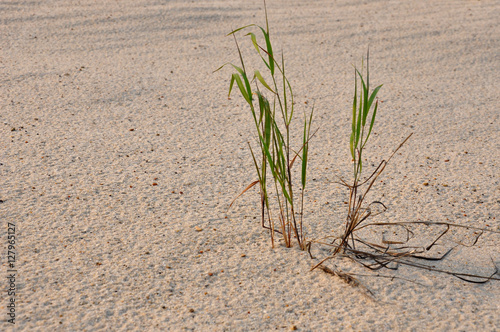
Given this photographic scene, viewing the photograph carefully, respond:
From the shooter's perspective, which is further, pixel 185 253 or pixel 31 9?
pixel 31 9

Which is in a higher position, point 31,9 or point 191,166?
point 31,9

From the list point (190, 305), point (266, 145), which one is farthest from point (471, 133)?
point (190, 305)

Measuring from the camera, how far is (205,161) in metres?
1.94

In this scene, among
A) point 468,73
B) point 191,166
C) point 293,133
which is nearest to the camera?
point 191,166

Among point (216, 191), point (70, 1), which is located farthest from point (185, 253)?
point (70, 1)

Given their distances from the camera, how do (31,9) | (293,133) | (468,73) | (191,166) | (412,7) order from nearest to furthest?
(191,166), (293,133), (468,73), (31,9), (412,7)

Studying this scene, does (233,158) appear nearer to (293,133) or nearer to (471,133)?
(293,133)

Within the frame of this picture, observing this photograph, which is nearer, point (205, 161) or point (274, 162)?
point (274, 162)

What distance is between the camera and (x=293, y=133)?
220 centimetres

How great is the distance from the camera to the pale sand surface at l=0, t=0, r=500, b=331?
1234mm

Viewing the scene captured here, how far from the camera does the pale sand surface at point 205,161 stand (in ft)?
4.05

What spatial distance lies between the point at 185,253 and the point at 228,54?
1845 millimetres

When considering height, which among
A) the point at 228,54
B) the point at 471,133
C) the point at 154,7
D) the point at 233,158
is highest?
the point at 154,7

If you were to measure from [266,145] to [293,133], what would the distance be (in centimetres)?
101
